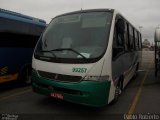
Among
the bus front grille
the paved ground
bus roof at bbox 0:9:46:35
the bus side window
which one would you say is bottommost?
the paved ground

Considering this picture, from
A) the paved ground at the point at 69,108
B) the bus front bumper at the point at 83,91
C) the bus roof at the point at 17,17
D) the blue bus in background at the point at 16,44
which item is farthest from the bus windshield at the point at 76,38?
the bus roof at the point at 17,17

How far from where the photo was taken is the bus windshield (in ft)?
20.9

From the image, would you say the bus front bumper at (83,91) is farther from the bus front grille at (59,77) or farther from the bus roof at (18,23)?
the bus roof at (18,23)

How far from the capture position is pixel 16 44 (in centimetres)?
1003

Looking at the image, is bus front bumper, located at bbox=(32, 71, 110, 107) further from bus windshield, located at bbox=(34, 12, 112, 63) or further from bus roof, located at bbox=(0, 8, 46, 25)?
bus roof, located at bbox=(0, 8, 46, 25)

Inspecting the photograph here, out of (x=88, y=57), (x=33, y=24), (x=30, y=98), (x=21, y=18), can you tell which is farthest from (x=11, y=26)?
(x=88, y=57)

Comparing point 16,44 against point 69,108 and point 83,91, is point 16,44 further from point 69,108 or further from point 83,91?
point 83,91

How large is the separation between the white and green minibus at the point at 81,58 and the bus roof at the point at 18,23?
2.60 meters

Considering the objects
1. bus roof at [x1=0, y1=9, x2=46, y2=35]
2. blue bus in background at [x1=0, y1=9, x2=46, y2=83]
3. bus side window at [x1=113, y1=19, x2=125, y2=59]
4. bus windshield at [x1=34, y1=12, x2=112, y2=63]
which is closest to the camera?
bus windshield at [x1=34, y1=12, x2=112, y2=63]

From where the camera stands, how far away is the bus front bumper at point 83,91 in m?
6.01

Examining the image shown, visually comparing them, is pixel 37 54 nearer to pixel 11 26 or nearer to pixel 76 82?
pixel 76 82

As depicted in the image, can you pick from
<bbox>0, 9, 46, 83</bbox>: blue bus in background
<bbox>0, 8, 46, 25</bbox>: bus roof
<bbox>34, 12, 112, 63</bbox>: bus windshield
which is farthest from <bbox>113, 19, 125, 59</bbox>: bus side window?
<bbox>0, 8, 46, 25</bbox>: bus roof

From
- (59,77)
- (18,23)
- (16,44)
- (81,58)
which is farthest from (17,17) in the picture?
(81,58)

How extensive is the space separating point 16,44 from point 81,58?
457 centimetres
